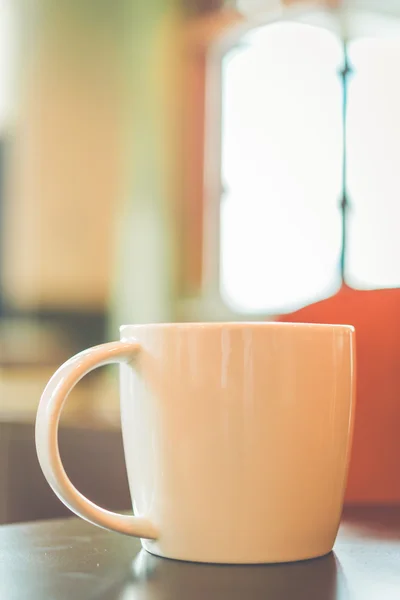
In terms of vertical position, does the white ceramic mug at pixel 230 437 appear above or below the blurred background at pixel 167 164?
below

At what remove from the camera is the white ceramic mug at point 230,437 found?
14.6 inches

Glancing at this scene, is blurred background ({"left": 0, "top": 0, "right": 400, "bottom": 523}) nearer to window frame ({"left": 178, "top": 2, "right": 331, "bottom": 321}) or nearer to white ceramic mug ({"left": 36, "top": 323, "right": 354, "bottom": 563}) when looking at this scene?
window frame ({"left": 178, "top": 2, "right": 331, "bottom": 321})

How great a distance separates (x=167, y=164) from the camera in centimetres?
280

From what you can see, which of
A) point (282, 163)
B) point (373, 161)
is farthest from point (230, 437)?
point (282, 163)

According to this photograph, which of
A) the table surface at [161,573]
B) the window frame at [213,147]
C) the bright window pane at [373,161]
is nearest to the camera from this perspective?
the table surface at [161,573]

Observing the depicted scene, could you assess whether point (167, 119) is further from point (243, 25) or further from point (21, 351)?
point (21, 351)

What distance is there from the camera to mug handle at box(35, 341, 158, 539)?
370 mm

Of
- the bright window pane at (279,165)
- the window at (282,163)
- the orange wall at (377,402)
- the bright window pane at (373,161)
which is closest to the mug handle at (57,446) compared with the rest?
the orange wall at (377,402)

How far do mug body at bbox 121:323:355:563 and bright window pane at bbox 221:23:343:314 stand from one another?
75.4 inches

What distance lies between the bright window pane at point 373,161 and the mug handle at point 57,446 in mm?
499

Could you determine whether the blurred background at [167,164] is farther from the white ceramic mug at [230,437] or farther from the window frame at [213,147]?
the white ceramic mug at [230,437]

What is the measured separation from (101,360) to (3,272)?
8.45ft

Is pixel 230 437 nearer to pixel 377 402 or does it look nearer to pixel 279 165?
pixel 377 402

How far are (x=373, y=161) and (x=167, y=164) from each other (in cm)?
177
